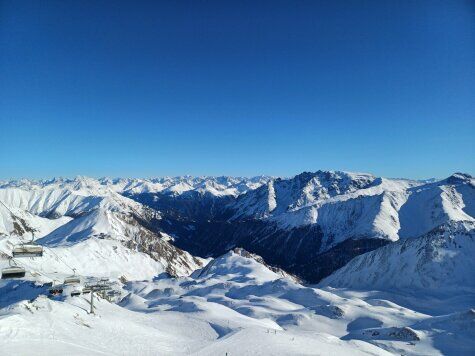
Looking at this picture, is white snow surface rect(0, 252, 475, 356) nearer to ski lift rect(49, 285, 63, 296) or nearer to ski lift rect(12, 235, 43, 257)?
ski lift rect(49, 285, 63, 296)

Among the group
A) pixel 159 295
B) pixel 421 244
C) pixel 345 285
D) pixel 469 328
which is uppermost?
pixel 421 244

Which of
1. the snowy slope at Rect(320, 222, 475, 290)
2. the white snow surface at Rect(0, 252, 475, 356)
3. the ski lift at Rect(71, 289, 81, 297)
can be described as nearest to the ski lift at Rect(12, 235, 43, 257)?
the white snow surface at Rect(0, 252, 475, 356)

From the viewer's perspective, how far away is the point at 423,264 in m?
150

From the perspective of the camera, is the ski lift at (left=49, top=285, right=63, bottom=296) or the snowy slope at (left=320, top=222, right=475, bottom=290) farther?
the snowy slope at (left=320, top=222, right=475, bottom=290)

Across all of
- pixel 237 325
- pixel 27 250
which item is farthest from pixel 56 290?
pixel 27 250

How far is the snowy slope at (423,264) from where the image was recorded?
14262 cm

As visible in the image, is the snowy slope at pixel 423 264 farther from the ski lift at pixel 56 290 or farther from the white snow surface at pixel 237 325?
the ski lift at pixel 56 290

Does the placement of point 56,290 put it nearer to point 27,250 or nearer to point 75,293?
point 75,293

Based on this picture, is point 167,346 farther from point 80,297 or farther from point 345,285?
point 345,285

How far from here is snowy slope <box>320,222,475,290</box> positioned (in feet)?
468

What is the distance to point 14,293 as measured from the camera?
110812 mm

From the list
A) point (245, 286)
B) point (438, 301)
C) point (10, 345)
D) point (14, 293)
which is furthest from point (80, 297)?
point (438, 301)

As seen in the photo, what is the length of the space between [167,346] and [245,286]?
106994 mm

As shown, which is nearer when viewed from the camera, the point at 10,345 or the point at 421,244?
the point at 10,345
